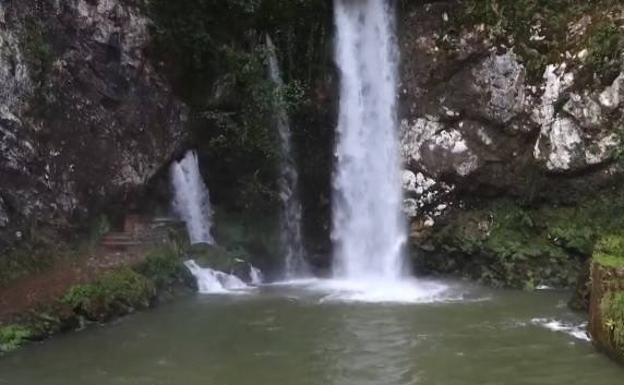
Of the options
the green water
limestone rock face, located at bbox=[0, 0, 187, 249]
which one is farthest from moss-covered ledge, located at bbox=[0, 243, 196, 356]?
limestone rock face, located at bbox=[0, 0, 187, 249]

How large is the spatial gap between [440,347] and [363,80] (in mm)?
8903

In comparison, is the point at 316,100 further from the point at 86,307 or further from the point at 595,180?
the point at 86,307

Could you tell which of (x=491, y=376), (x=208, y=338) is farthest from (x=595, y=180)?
(x=208, y=338)

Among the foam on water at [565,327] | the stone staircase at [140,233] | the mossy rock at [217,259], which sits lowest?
the foam on water at [565,327]

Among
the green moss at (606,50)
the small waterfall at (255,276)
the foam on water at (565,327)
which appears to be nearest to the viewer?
the foam on water at (565,327)

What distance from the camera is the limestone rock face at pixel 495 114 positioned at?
1549 centimetres

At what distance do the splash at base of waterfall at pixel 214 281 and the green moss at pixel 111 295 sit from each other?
1.39 metres

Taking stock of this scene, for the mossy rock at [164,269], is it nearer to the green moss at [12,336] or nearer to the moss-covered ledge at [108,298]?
the moss-covered ledge at [108,298]

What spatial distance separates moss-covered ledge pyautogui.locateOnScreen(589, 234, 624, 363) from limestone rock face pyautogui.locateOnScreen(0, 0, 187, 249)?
9542mm

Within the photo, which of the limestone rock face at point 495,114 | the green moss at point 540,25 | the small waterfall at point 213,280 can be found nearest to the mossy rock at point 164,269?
the small waterfall at point 213,280

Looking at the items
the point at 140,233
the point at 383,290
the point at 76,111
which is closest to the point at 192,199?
the point at 140,233

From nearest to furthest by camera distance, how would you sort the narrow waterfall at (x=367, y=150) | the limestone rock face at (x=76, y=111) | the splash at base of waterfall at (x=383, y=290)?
the limestone rock face at (x=76, y=111) < the splash at base of waterfall at (x=383, y=290) < the narrow waterfall at (x=367, y=150)

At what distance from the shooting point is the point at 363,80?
17.8 metres

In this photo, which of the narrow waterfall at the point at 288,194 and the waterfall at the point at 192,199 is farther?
the narrow waterfall at the point at 288,194
